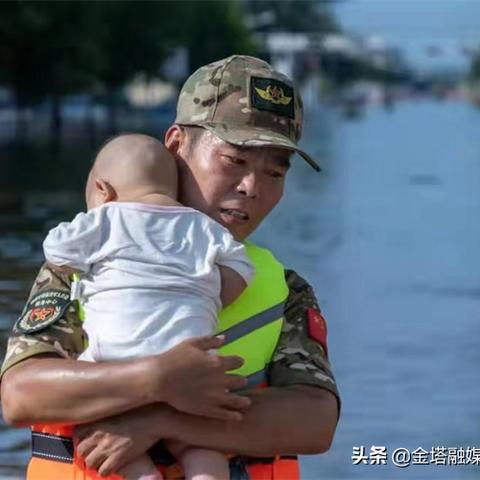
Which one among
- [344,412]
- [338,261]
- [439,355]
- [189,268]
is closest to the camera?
[189,268]

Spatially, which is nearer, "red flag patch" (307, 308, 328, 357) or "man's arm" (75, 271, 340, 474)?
"man's arm" (75, 271, 340, 474)

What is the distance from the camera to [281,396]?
2.71m

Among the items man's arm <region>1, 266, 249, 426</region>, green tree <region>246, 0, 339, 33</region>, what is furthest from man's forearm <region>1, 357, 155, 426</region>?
green tree <region>246, 0, 339, 33</region>

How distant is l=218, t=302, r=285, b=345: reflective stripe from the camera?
2.75 m

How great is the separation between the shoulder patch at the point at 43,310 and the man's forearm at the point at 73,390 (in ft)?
0.23

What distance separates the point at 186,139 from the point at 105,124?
203 ft

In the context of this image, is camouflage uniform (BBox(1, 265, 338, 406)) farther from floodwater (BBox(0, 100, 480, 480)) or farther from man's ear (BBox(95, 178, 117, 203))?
floodwater (BBox(0, 100, 480, 480))

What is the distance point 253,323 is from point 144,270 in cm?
24

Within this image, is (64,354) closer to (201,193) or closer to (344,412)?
(201,193)

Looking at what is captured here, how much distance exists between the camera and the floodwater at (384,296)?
24.1 ft

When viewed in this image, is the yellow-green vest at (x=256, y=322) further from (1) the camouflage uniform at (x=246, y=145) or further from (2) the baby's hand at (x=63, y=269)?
(2) the baby's hand at (x=63, y=269)

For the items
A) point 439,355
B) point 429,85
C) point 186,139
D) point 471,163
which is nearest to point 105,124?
point 471,163

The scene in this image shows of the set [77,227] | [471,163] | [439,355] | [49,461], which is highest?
[77,227]

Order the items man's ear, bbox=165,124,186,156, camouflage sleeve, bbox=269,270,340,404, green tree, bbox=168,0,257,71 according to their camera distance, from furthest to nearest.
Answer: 1. green tree, bbox=168,0,257,71
2. man's ear, bbox=165,124,186,156
3. camouflage sleeve, bbox=269,270,340,404
